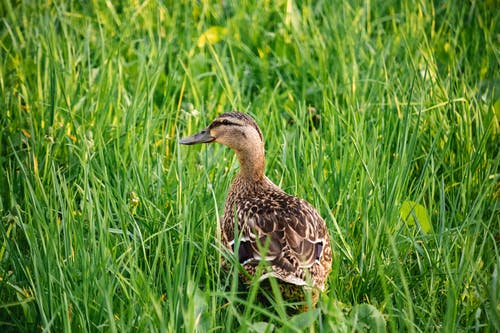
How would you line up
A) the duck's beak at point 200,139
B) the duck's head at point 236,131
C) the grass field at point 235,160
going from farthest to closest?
the duck's beak at point 200,139 → the duck's head at point 236,131 → the grass field at point 235,160

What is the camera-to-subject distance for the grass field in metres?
3.14

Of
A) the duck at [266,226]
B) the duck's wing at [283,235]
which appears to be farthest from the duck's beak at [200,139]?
the duck's wing at [283,235]

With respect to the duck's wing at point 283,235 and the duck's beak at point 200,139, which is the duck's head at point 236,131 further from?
the duck's wing at point 283,235

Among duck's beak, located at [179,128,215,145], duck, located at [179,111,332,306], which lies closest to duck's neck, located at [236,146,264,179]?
duck, located at [179,111,332,306]

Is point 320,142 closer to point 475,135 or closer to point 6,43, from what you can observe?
point 475,135

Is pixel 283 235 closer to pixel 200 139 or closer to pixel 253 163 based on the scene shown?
pixel 253 163

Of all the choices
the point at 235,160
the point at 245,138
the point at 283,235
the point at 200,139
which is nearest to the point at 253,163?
the point at 245,138

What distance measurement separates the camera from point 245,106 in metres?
5.16

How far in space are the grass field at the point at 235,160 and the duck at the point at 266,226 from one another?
0.40 feet

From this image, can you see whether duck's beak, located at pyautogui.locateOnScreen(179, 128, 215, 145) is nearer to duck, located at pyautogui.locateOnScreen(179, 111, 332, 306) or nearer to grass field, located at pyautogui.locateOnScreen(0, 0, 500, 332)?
duck, located at pyautogui.locateOnScreen(179, 111, 332, 306)

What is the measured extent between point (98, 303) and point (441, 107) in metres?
2.78

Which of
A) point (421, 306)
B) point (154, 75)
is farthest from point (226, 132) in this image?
point (421, 306)

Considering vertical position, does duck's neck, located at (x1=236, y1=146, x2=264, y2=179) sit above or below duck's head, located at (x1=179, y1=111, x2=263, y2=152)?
below

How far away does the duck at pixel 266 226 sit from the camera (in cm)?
328
